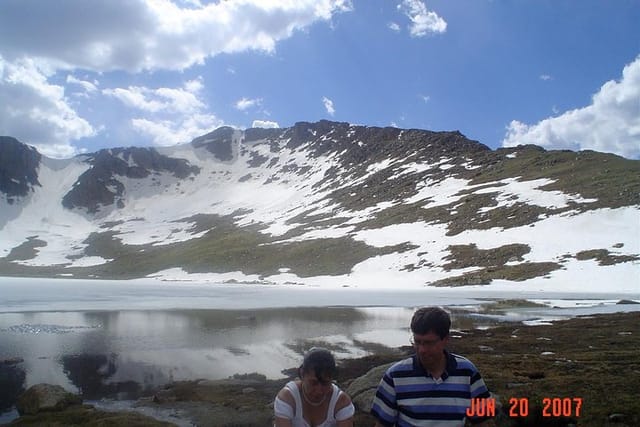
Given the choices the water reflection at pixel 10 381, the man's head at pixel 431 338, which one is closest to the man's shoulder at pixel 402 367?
the man's head at pixel 431 338

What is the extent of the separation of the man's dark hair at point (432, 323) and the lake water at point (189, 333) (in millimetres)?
16880

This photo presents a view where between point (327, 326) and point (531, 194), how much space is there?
90608 millimetres

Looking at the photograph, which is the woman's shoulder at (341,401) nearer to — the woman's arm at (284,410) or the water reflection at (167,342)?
the woman's arm at (284,410)

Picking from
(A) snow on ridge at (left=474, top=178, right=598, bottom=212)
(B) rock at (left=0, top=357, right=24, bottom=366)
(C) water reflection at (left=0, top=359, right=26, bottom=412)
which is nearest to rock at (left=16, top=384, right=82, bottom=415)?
(C) water reflection at (left=0, top=359, right=26, bottom=412)

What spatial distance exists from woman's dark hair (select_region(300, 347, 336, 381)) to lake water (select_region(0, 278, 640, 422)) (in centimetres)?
1589

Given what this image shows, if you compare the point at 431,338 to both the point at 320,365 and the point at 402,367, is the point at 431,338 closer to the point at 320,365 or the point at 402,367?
the point at 402,367

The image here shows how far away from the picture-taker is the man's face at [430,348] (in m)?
5.39

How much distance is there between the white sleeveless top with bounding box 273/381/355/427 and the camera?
5.84 meters

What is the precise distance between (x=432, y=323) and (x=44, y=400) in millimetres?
16324

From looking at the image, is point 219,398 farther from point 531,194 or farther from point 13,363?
point 531,194

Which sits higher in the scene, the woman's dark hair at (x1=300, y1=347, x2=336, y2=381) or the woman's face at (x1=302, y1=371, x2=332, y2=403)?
the woman's dark hair at (x1=300, y1=347, x2=336, y2=381)
